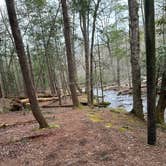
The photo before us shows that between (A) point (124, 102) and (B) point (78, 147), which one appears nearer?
(B) point (78, 147)

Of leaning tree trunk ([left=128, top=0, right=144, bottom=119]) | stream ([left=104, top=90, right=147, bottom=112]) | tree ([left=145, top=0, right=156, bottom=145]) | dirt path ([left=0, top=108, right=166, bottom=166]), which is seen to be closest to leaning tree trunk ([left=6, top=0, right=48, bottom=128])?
dirt path ([left=0, top=108, right=166, bottom=166])

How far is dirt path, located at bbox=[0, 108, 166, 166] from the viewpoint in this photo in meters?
4.79

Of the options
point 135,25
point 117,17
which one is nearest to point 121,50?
point 117,17

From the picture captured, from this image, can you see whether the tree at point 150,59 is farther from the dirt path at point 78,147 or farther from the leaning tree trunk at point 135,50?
the leaning tree trunk at point 135,50

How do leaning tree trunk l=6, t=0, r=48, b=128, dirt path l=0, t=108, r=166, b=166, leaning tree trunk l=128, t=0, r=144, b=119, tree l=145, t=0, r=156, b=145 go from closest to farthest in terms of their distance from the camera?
dirt path l=0, t=108, r=166, b=166
tree l=145, t=0, r=156, b=145
leaning tree trunk l=6, t=0, r=48, b=128
leaning tree trunk l=128, t=0, r=144, b=119

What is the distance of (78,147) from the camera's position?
5336 millimetres

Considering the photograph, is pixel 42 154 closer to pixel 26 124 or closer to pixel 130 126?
pixel 26 124

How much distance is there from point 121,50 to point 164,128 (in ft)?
73.0

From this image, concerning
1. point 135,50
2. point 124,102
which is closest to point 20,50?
point 135,50

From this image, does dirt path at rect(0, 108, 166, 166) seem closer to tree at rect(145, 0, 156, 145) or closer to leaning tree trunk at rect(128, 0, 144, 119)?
tree at rect(145, 0, 156, 145)

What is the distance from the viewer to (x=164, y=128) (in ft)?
28.9

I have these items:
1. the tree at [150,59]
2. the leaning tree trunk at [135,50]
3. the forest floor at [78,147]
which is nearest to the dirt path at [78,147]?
the forest floor at [78,147]

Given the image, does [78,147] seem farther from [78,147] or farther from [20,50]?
[20,50]

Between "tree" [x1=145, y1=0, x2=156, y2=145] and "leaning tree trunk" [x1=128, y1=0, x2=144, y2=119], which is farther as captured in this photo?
"leaning tree trunk" [x1=128, y1=0, x2=144, y2=119]
